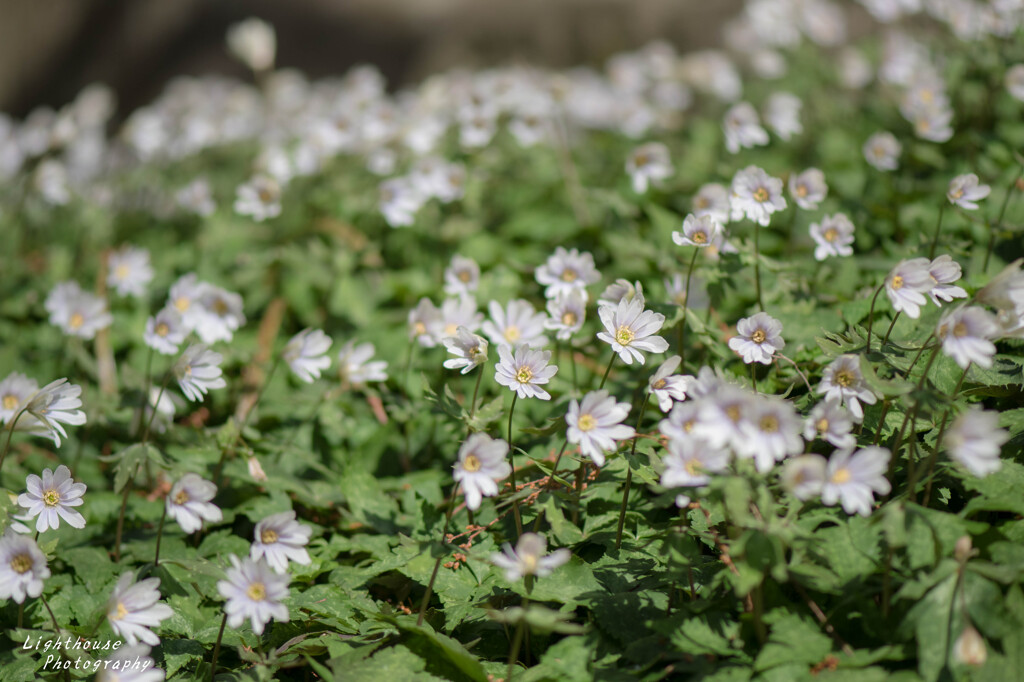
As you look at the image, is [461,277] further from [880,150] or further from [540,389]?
[880,150]

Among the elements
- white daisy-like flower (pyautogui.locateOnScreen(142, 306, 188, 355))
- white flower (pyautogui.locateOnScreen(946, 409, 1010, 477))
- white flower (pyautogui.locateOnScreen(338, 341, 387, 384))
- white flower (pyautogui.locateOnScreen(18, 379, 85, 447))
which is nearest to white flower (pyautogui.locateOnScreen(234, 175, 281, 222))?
white daisy-like flower (pyautogui.locateOnScreen(142, 306, 188, 355))

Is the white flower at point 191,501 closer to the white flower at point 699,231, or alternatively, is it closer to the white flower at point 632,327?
the white flower at point 632,327

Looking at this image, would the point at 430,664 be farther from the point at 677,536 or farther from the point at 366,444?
the point at 366,444

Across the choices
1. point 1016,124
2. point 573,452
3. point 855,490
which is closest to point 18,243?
point 573,452

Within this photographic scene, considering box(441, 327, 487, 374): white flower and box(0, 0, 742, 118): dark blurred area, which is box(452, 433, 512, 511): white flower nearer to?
box(441, 327, 487, 374): white flower

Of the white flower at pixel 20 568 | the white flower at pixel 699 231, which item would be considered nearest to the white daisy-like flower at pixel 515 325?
the white flower at pixel 699 231
